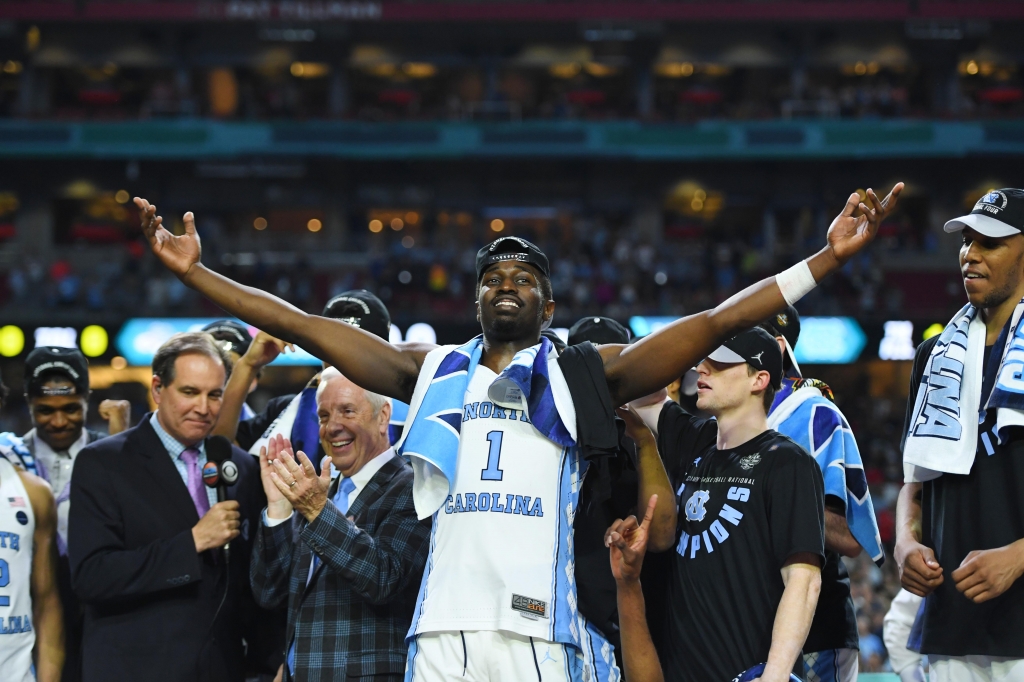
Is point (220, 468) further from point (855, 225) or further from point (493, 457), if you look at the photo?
point (855, 225)

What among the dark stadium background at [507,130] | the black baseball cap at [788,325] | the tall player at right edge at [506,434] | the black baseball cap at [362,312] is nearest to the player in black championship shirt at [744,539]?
the tall player at right edge at [506,434]

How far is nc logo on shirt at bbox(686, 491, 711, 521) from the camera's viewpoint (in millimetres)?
3512

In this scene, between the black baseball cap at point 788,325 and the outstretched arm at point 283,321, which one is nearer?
the outstretched arm at point 283,321

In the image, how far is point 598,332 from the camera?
4.25m

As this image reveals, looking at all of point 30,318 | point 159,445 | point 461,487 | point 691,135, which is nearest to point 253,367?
point 159,445

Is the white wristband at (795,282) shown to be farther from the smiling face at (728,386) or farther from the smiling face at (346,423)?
the smiling face at (346,423)

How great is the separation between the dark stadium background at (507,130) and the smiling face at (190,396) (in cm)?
2205

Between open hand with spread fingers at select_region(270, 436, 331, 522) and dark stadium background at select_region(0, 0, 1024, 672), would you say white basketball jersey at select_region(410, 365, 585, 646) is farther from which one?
dark stadium background at select_region(0, 0, 1024, 672)

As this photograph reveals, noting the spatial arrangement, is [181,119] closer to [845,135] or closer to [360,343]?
[845,135]

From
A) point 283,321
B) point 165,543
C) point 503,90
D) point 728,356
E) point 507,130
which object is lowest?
point 165,543

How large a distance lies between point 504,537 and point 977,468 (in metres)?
1.64

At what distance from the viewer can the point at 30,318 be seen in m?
22.7

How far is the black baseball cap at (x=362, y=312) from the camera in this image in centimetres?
484

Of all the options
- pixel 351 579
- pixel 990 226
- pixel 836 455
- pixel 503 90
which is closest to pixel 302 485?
pixel 351 579
